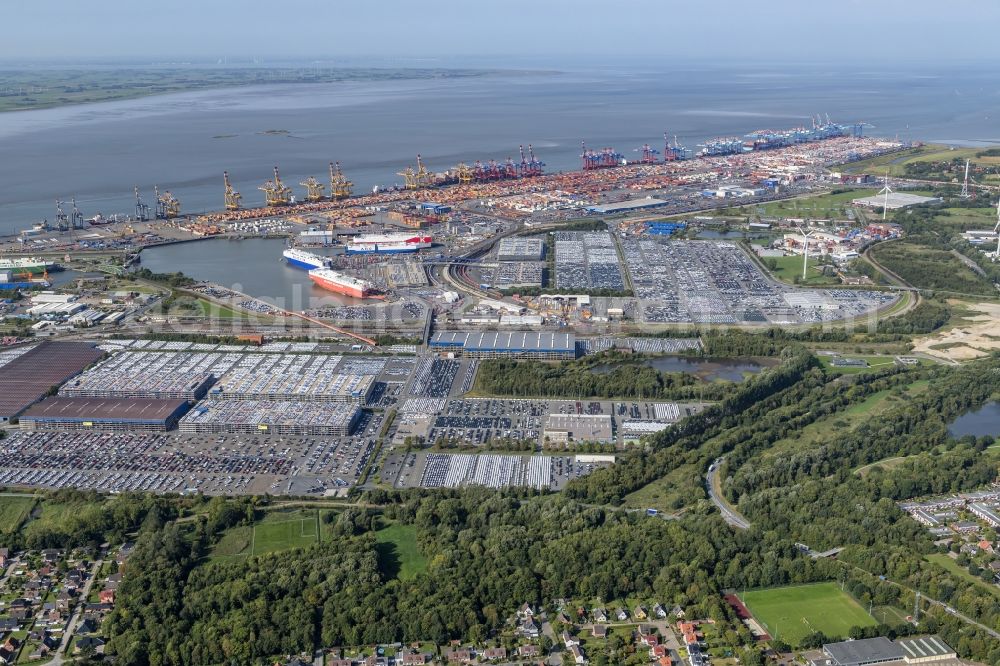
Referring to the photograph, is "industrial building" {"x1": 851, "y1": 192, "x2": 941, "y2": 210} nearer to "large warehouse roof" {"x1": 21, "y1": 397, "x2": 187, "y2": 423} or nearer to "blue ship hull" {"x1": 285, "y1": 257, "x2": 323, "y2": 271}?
"blue ship hull" {"x1": 285, "y1": 257, "x2": 323, "y2": 271}

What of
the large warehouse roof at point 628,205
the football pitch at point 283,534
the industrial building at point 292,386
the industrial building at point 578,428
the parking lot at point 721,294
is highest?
the large warehouse roof at point 628,205

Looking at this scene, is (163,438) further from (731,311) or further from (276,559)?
(731,311)

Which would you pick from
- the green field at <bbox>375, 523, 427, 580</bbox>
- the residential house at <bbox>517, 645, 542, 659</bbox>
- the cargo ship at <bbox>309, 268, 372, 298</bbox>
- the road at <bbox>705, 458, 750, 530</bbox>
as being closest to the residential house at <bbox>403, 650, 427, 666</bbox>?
the residential house at <bbox>517, 645, 542, 659</bbox>

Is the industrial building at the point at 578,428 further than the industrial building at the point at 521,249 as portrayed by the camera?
No

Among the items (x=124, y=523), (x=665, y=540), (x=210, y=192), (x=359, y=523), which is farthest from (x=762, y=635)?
(x=210, y=192)

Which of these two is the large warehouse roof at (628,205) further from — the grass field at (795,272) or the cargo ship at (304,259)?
the cargo ship at (304,259)

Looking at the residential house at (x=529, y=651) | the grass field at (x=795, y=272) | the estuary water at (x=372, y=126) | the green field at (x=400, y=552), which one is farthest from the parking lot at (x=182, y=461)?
the estuary water at (x=372, y=126)
